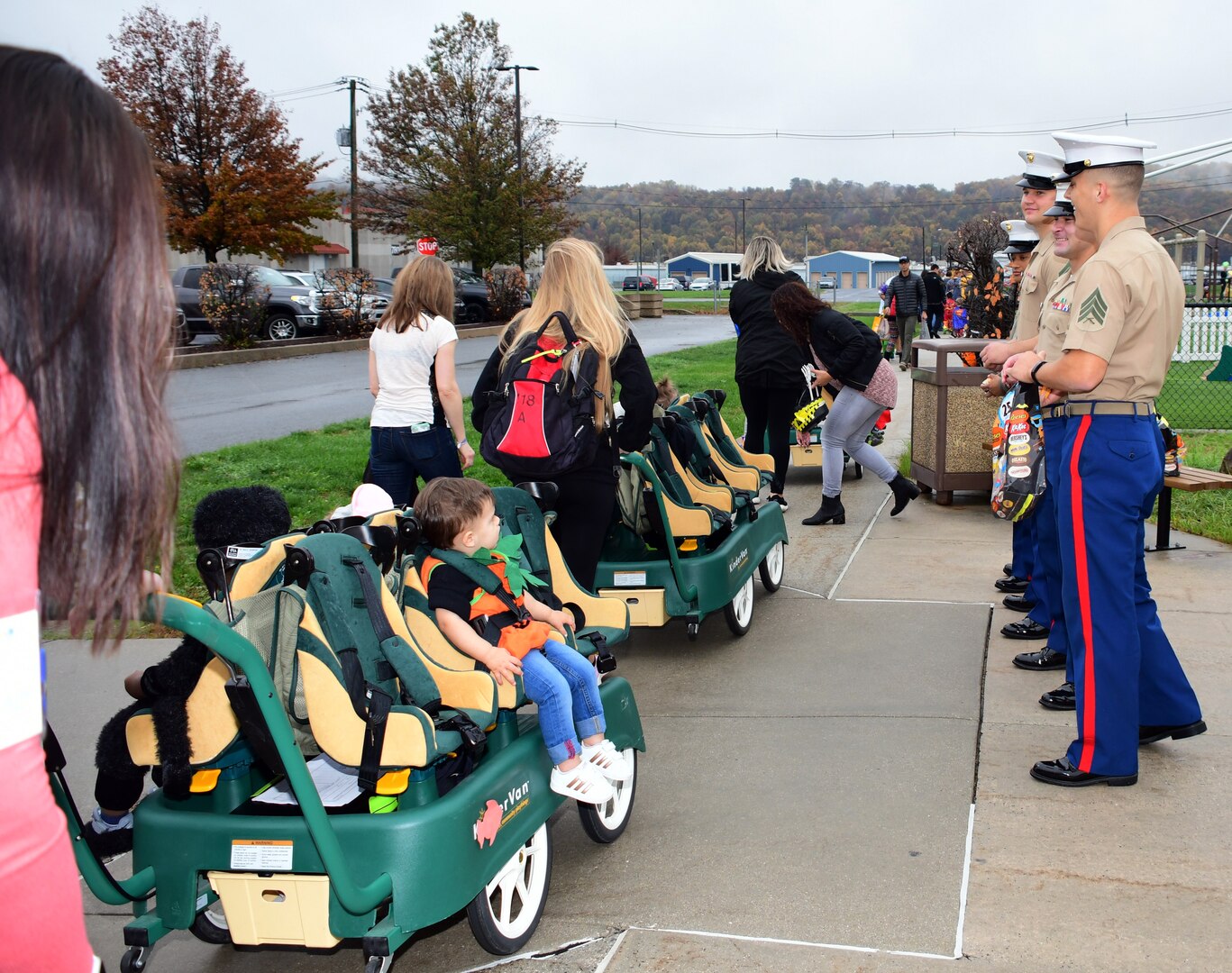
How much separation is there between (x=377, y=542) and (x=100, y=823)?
1.03 metres

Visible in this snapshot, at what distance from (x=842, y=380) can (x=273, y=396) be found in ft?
35.9

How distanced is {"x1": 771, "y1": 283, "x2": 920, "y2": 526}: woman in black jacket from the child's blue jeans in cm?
Answer: 509

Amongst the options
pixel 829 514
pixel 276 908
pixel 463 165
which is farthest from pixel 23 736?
pixel 463 165

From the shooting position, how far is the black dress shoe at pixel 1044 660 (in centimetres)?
549

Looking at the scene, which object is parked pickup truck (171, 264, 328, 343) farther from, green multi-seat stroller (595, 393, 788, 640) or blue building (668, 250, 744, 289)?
blue building (668, 250, 744, 289)

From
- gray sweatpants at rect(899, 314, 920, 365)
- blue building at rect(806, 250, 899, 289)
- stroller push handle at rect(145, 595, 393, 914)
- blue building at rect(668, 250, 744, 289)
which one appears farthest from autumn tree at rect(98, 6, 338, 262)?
blue building at rect(806, 250, 899, 289)

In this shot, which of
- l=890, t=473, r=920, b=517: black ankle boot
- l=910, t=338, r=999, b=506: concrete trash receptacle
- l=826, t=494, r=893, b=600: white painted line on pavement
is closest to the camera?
l=826, t=494, r=893, b=600: white painted line on pavement

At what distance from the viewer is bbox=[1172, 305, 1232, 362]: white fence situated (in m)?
23.8

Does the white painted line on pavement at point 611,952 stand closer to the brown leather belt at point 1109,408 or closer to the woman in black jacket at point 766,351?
the brown leather belt at point 1109,408

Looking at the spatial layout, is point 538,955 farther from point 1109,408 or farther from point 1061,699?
point 1061,699

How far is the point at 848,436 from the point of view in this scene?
8.84 meters

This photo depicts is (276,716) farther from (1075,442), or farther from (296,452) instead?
(296,452)

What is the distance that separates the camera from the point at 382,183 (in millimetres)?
47594

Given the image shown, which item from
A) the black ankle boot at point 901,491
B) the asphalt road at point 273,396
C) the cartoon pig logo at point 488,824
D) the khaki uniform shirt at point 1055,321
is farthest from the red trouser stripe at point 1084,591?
the asphalt road at point 273,396
